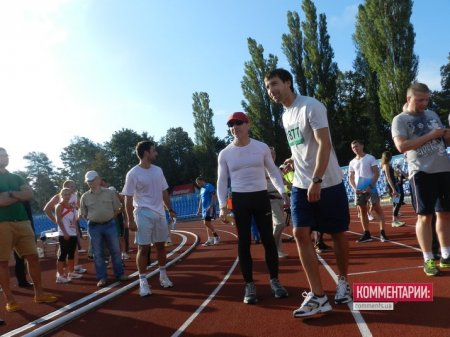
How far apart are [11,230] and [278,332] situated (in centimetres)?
397

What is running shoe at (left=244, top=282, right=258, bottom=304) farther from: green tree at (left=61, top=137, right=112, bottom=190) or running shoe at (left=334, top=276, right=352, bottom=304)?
green tree at (left=61, top=137, right=112, bottom=190)

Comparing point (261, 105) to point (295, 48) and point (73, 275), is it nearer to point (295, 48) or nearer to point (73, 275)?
point (295, 48)

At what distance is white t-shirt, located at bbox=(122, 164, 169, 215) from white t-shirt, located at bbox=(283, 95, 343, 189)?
268 cm

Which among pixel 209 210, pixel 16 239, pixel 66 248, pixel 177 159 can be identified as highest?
pixel 177 159

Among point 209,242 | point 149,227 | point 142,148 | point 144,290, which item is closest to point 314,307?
point 144,290

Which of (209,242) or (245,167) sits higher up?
(245,167)

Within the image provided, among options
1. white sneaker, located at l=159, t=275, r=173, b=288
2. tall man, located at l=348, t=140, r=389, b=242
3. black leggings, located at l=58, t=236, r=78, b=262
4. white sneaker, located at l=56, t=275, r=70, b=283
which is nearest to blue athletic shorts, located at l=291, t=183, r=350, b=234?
white sneaker, located at l=159, t=275, r=173, b=288

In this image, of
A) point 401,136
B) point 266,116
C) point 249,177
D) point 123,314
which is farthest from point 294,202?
point 266,116

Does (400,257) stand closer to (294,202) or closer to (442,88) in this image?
(294,202)

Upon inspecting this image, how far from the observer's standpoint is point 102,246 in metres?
7.36

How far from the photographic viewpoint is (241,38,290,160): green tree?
40094 mm

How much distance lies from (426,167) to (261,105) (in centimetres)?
3682

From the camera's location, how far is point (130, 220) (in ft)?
19.3

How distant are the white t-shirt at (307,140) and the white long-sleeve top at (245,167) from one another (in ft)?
2.85
